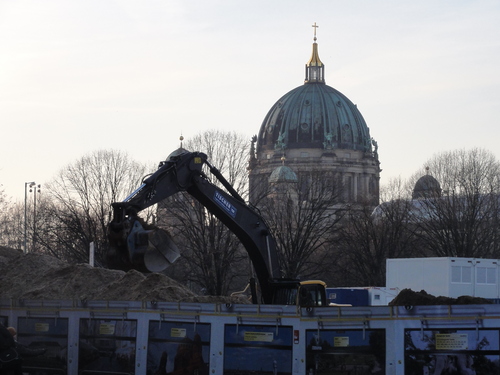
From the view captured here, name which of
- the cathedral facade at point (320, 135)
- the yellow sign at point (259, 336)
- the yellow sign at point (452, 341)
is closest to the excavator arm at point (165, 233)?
the yellow sign at point (259, 336)

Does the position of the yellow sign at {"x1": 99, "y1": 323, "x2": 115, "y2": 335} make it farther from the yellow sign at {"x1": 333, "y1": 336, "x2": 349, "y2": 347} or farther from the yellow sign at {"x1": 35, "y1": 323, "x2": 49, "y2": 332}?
the yellow sign at {"x1": 333, "y1": 336, "x2": 349, "y2": 347}

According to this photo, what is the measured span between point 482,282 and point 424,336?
31418mm

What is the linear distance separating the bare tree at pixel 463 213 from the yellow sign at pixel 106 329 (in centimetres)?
5657

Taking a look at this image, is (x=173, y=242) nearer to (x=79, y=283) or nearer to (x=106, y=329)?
(x=79, y=283)

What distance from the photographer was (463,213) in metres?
74.1

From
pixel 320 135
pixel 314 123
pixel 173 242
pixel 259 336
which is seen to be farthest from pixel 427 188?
pixel 314 123

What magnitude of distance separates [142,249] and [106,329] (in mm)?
5906

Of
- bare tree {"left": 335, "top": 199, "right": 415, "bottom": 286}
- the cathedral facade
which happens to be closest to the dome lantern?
the cathedral facade

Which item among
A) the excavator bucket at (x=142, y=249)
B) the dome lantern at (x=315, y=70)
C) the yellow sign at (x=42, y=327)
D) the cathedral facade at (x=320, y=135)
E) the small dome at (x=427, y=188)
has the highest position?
the dome lantern at (x=315, y=70)

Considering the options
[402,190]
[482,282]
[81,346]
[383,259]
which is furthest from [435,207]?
[81,346]

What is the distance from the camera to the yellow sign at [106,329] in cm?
1700

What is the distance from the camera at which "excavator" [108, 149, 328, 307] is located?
22641 millimetres

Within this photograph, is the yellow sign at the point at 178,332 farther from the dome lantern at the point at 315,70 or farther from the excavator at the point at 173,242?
the dome lantern at the point at 315,70

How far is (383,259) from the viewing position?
74.4m
